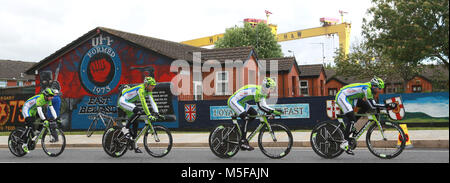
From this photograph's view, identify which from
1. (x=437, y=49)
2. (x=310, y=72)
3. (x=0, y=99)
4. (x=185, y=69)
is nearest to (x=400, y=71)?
(x=310, y=72)

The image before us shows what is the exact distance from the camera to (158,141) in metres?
9.50

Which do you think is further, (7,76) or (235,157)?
(7,76)

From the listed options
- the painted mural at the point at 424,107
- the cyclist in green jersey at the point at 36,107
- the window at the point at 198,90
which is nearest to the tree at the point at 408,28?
the painted mural at the point at 424,107

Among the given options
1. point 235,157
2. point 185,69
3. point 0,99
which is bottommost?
point 235,157

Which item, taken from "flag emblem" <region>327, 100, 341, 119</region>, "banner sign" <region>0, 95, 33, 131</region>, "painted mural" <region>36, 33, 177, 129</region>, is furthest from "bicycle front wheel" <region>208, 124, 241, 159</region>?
"banner sign" <region>0, 95, 33, 131</region>

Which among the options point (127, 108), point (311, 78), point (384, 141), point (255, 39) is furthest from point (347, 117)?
point (255, 39)

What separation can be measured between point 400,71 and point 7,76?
208ft

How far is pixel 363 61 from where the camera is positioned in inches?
1667

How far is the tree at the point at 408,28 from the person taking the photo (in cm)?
2636

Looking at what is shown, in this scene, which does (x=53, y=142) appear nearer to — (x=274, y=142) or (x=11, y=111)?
(x=274, y=142)

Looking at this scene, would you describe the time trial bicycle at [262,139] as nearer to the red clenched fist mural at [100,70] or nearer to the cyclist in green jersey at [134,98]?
the cyclist in green jersey at [134,98]

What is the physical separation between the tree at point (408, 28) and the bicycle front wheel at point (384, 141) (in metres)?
18.9

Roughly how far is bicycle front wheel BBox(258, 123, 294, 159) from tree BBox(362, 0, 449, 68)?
Answer: 19.6 metres
